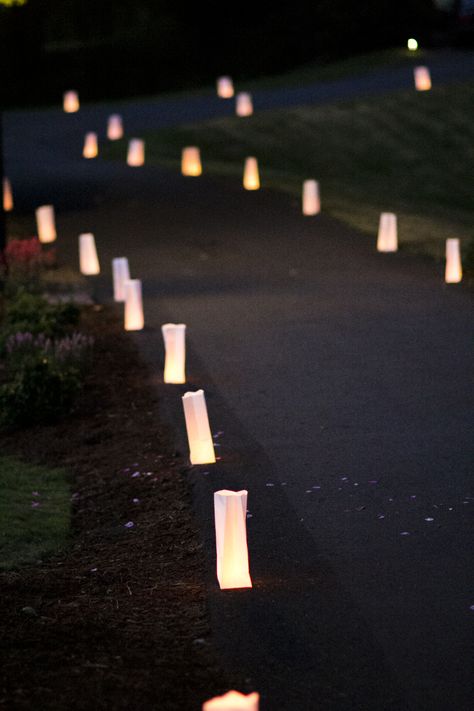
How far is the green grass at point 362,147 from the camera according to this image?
2714 cm

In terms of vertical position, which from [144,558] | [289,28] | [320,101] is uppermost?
[289,28]

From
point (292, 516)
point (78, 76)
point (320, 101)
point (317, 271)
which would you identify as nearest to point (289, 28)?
point (78, 76)

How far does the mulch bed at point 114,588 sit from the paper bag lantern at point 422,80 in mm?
24000

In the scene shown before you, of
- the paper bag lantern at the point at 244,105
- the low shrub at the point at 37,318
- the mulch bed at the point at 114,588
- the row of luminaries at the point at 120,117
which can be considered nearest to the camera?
the mulch bed at the point at 114,588

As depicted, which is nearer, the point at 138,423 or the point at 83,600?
the point at 83,600

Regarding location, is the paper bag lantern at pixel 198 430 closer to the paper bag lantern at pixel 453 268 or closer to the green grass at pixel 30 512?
the green grass at pixel 30 512

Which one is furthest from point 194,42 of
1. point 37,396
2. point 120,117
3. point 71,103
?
point 37,396

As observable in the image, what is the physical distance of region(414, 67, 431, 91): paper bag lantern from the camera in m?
33.7

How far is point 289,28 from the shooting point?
43562 millimetres

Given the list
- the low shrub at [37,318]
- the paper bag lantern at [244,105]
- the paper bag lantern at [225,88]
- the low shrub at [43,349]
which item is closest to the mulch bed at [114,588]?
the low shrub at [43,349]

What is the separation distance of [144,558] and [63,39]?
4416 centimetres

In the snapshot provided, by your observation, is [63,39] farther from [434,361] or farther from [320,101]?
[434,361]

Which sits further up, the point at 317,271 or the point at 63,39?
the point at 63,39

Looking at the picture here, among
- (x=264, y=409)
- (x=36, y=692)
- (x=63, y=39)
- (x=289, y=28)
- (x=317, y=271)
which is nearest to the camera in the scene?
(x=36, y=692)
